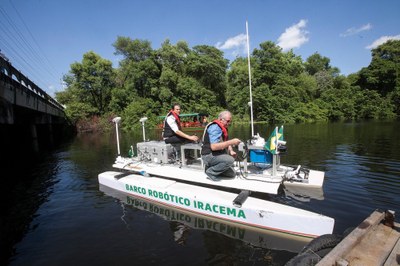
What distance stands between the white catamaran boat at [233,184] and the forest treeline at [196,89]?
4094cm

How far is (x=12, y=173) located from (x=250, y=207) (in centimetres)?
1442

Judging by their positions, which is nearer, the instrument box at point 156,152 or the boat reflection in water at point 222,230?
the boat reflection in water at point 222,230

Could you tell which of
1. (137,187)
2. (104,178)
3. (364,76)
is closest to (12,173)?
(104,178)

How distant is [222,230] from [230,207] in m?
0.60

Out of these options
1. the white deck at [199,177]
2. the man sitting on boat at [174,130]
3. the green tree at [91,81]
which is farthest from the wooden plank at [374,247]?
A: the green tree at [91,81]

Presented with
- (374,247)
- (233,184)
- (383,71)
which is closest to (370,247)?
(374,247)

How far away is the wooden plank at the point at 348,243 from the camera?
3.28 metres

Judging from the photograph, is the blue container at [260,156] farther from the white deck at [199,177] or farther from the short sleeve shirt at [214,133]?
the short sleeve shirt at [214,133]

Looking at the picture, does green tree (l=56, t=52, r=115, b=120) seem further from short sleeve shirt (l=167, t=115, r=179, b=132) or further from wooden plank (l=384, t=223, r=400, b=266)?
wooden plank (l=384, t=223, r=400, b=266)

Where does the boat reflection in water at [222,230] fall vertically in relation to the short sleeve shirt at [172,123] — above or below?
below

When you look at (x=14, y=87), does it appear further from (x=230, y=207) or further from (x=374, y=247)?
(x=374, y=247)

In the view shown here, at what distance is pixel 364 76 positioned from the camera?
65.4 metres

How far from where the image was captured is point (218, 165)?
7703 mm

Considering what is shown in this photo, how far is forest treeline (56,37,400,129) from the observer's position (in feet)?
170
